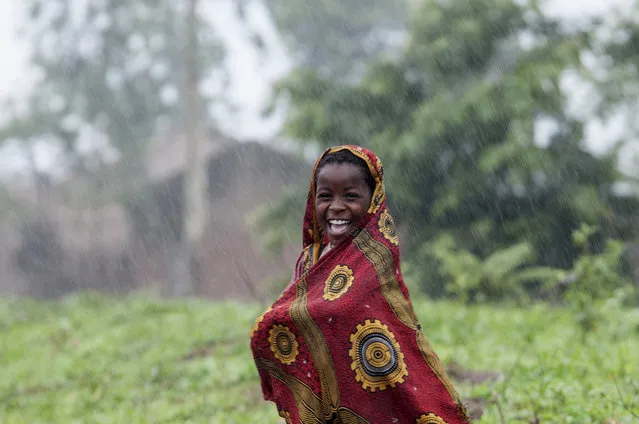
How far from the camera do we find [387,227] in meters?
2.60

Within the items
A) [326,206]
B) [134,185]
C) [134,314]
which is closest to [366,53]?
[134,185]

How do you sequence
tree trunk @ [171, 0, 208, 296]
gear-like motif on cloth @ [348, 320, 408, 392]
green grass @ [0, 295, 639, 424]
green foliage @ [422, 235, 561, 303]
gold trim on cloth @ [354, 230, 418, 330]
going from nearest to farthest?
gear-like motif on cloth @ [348, 320, 408, 392]
gold trim on cloth @ [354, 230, 418, 330]
green grass @ [0, 295, 639, 424]
green foliage @ [422, 235, 561, 303]
tree trunk @ [171, 0, 208, 296]

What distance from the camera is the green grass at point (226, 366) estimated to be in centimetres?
439

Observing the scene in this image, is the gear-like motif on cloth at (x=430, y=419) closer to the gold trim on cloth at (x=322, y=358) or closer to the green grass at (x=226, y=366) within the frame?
the gold trim on cloth at (x=322, y=358)

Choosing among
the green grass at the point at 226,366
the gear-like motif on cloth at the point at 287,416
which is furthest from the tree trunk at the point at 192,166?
the gear-like motif on cloth at the point at 287,416

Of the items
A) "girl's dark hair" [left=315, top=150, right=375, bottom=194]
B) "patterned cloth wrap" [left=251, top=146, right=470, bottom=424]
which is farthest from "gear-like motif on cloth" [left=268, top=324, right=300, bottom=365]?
"girl's dark hair" [left=315, top=150, right=375, bottom=194]

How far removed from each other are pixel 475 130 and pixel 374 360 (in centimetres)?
1090

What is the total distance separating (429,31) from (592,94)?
453 cm

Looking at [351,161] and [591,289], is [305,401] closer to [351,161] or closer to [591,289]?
[351,161]

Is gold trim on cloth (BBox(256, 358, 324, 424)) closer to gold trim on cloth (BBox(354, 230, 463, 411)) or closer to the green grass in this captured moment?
gold trim on cloth (BBox(354, 230, 463, 411))

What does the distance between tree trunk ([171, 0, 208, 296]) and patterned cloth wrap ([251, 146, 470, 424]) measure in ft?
48.1

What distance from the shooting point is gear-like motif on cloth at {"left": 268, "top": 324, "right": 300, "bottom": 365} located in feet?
8.09

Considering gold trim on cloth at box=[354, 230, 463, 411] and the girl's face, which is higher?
the girl's face

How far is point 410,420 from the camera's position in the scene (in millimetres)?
2395
